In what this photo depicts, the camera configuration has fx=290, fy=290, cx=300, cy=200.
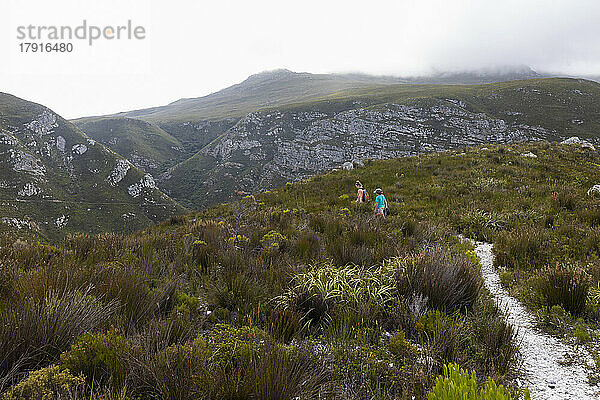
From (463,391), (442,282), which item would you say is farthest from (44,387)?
(442,282)

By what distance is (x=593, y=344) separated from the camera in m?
2.96

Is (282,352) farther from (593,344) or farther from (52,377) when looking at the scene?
(593,344)

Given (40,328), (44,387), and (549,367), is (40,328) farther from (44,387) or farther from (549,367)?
(549,367)

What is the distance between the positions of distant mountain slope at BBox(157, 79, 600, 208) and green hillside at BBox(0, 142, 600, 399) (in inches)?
3418

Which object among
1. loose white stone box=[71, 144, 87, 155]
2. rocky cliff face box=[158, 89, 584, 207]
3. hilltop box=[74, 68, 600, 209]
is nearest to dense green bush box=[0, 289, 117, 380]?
hilltop box=[74, 68, 600, 209]

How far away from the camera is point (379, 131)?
351ft

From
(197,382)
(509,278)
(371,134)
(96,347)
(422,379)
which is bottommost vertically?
(509,278)

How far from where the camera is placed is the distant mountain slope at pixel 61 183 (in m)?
70.4

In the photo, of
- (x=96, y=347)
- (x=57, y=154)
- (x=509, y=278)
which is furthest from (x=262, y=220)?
(x=57, y=154)

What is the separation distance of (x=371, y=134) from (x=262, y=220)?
343ft

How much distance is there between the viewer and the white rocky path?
2375 mm

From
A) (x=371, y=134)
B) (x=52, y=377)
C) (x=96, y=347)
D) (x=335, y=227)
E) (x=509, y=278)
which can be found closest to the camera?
(x=52, y=377)

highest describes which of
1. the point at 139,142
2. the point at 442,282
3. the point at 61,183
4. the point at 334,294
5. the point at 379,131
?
the point at 139,142

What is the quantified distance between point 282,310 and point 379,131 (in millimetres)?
111003
